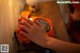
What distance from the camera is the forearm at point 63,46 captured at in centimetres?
64

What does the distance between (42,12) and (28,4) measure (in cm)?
9

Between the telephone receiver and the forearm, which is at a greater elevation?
the telephone receiver

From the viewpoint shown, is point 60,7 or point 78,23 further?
point 60,7

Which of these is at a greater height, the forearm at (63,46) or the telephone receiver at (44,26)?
the telephone receiver at (44,26)

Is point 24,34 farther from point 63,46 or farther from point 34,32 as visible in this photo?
point 63,46

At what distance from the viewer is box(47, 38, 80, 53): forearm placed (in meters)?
0.64

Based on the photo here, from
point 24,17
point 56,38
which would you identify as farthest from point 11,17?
point 56,38

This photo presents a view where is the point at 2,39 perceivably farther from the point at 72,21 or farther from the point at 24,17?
the point at 72,21

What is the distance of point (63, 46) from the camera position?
2.12 ft

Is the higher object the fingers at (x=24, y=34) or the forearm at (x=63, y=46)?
the fingers at (x=24, y=34)

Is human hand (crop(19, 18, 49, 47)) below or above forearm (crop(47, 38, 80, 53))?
above

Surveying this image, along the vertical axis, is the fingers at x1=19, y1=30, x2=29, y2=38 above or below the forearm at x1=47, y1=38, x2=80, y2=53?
above

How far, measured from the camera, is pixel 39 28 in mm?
692

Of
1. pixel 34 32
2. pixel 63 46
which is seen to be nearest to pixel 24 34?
pixel 34 32
